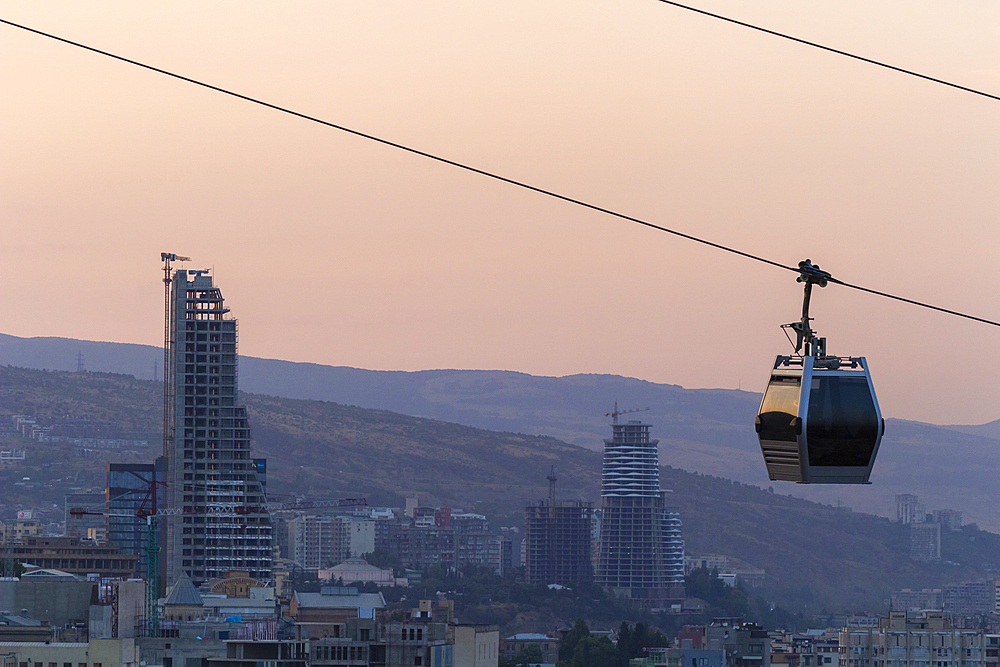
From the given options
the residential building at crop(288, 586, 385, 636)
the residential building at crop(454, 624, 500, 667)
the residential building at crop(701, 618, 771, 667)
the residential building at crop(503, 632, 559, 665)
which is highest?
the residential building at crop(454, 624, 500, 667)

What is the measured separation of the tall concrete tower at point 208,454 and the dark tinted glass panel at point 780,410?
522ft

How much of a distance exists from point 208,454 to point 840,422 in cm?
16471

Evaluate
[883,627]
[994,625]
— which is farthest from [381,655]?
[994,625]

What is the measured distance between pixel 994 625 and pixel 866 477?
536 feet

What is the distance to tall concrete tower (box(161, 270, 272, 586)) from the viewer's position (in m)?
171

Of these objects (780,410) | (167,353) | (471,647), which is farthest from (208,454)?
(780,410)

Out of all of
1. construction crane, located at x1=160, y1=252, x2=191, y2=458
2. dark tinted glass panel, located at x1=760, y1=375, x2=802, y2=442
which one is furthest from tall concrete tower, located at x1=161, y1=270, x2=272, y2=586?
dark tinted glass panel, located at x1=760, y1=375, x2=802, y2=442

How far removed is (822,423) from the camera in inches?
499

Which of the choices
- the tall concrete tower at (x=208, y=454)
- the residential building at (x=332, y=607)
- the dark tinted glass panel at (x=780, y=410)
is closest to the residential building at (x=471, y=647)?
the residential building at (x=332, y=607)

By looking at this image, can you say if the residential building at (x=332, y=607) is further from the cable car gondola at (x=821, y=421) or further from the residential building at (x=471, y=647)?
the cable car gondola at (x=821, y=421)

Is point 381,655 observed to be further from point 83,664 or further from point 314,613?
point 314,613

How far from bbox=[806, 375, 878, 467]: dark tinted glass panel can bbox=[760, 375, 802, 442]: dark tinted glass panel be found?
11 cm

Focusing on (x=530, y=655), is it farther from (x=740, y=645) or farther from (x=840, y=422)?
(x=840, y=422)

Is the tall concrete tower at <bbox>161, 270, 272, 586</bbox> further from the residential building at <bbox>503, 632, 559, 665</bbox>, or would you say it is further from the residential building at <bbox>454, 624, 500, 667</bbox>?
the residential building at <bbox>454, 624, 500, 667</bbox>
